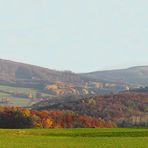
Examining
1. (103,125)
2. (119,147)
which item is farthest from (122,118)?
(119,147)

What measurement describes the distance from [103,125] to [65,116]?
12.3 metres

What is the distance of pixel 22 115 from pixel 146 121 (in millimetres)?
72701

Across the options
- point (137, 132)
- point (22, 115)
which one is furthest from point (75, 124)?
point (137, 132)

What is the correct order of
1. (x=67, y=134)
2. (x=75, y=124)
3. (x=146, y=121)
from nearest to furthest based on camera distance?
(x=67, y=134) → (x=75, y=124) → (x=146, y=121)

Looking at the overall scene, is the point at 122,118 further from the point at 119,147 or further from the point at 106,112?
the point at 119,147

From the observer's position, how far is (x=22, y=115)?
115750 mm

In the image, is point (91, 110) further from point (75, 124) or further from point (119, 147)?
point (119, 147)

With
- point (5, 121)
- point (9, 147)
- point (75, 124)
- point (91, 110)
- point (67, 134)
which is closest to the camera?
point (9, 147)

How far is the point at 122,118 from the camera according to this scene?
7352 inches

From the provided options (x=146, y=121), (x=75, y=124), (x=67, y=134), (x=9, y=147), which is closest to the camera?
(x=9, y=147)

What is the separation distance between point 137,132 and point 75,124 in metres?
71.5

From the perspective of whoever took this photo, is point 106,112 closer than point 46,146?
No

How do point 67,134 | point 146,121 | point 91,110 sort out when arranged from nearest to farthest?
1. point 67,134
2. point 146,121
3. point 91,110

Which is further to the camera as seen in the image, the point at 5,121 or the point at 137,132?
the point at 5,121
